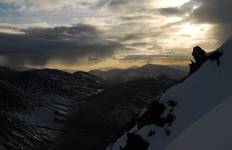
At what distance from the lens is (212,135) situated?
44375 mm

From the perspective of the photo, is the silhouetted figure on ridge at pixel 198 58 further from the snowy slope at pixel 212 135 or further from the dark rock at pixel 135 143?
the snowy slope at pixel 212 135

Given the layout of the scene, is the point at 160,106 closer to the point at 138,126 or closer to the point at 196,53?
the point at 138,126

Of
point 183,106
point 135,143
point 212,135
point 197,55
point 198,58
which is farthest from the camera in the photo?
point 197,55

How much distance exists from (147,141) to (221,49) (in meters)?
31.1

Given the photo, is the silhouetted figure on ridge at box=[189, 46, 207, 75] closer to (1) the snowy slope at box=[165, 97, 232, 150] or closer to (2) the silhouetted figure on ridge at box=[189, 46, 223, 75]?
(2) the silhouetted figure on ridge at box=[189, 46, 223, 75]

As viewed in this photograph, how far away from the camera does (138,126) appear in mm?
94750

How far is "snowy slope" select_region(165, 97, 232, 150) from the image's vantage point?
39.7m

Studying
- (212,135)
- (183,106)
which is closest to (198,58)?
(183,106)

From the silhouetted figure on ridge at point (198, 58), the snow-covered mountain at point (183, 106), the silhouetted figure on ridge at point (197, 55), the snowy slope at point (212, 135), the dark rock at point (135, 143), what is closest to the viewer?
the snowy slope at point (212, 135)

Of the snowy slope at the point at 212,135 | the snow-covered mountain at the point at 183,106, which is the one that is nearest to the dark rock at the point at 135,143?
the snow-covered mountain at the point at 183,106

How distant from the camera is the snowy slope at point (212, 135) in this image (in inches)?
1565

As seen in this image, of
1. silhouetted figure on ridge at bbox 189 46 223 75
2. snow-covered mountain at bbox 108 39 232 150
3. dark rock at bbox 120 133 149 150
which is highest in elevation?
silhouetted figure on ridge at bbox 189 46 223 75

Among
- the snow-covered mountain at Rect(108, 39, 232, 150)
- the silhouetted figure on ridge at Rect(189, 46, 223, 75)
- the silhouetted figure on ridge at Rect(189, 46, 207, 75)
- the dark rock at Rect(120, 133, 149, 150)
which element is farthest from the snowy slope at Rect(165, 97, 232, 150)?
the silhouetted figure on ridge at Rect(189, 46, 207, 75)

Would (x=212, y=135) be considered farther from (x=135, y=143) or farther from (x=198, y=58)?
(x=198, y=58)
